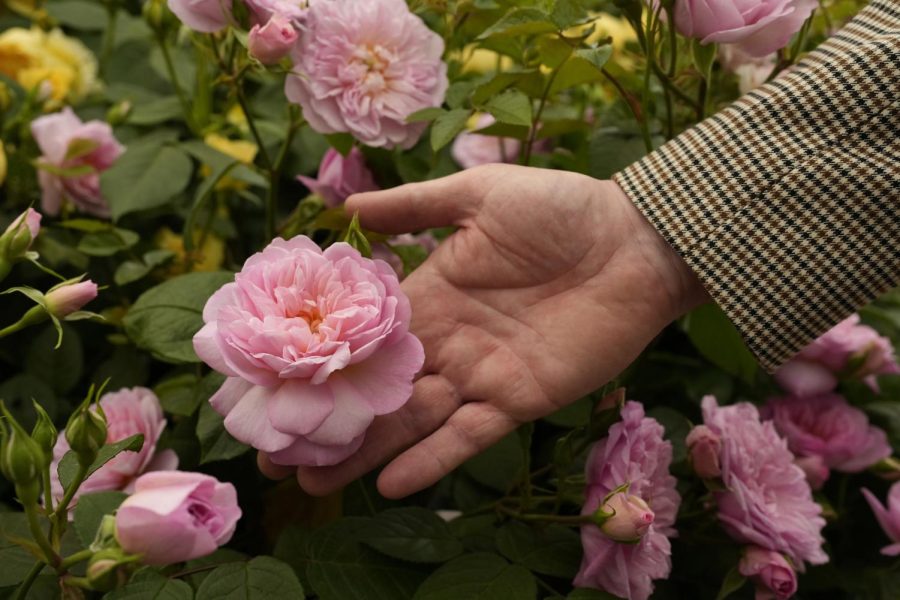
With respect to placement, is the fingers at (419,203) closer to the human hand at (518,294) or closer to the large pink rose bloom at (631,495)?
the human hand at (518,294)

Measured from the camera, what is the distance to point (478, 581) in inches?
28.7

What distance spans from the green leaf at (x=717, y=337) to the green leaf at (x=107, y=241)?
62cm

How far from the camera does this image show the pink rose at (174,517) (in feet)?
1.62

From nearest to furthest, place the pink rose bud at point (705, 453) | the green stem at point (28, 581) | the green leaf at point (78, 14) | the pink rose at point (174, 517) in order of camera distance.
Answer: the pink rose at point (174, 517) → the green stem at point (28, 581) → the pink rose bud at point (705, 453) → the green leaf at point (78, 14)

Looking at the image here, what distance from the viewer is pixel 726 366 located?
3.22 ft

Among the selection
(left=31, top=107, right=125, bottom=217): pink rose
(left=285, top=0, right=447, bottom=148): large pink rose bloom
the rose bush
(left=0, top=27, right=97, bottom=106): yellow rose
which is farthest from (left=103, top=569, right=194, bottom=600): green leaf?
(left=0, top=27, right=97, bottom=106): yellow rose

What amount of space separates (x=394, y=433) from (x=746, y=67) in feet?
1.95

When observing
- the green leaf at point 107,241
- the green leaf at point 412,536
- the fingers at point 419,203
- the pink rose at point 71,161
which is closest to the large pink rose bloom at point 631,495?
the green leaf at point 412,536

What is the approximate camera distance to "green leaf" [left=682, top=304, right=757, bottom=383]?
0.96m

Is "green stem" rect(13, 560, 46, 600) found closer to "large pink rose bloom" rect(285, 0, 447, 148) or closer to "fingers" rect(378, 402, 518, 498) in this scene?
"fingers" rect(378, 402, 518, 498)

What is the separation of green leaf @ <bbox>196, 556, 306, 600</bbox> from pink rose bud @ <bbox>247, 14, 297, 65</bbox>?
1.37ft

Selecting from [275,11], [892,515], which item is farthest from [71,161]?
[892,515]

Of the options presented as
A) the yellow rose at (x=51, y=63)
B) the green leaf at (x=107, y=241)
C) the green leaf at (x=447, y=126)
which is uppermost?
the green leaf at (x=447, y=126)

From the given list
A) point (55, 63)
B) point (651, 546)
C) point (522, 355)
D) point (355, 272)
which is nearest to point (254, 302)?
point (355, 272)
